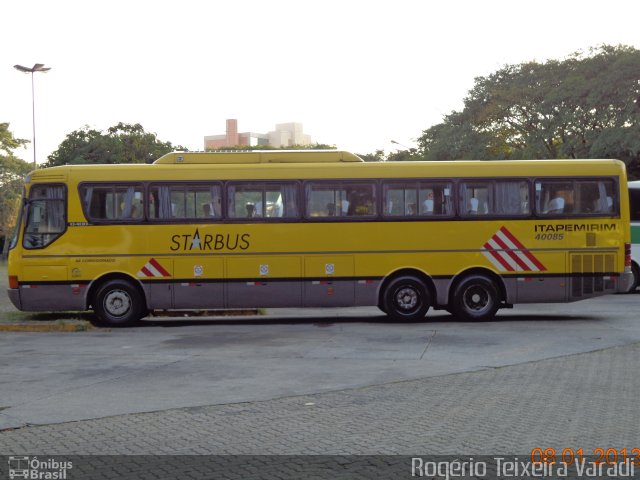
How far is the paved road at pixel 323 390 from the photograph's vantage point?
7.05 m

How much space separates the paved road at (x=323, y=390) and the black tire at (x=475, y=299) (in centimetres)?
100

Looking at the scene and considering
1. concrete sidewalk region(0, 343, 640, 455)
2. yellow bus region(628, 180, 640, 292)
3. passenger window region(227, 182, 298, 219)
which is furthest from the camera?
yellow bus region(628, 180, 640, 292)

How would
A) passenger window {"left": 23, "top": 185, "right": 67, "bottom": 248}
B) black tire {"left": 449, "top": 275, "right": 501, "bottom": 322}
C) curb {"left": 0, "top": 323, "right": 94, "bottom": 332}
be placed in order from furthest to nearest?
black tire {"left": 449, "top": 275, "right": 501, "bottom": 322} < passenger window {"left": 23, "top": 185, "right": 67, "bottom": 248} < curb {"left": 0, "top": 323, "right": 94, "bottom": 332}

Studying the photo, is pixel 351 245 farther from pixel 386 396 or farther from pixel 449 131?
pixel 449 131

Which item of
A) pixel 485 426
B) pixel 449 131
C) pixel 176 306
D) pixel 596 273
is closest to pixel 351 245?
pixel 176 306

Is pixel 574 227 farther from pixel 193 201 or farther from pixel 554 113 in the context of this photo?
pixel 554 113

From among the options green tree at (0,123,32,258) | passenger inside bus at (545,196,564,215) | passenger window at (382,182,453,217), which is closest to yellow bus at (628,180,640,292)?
passenger inside bus at (545,196,564,215)

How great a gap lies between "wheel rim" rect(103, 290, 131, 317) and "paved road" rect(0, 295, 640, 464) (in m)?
0.85

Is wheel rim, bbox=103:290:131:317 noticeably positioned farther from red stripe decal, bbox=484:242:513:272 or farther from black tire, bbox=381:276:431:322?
red stripe decal, bbox=484:242:513:272

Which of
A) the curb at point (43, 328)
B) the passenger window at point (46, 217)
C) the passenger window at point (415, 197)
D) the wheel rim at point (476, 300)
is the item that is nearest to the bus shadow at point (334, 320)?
the wheel rim at point (476, 300)

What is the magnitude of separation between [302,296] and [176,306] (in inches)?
99.5

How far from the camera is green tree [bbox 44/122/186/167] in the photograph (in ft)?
194

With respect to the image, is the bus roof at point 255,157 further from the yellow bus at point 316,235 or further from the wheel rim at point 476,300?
the wheel rim at point 476,300

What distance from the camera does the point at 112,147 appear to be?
59031 mm
